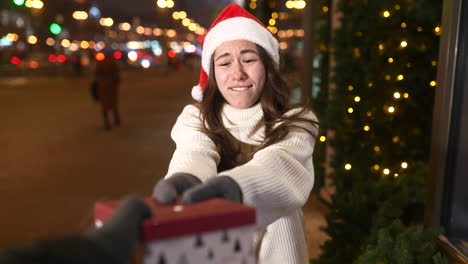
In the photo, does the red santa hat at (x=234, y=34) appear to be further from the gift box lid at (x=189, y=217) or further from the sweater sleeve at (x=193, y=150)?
the gift box lid at (x=189, y=217)

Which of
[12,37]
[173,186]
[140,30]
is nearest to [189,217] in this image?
[173,186]

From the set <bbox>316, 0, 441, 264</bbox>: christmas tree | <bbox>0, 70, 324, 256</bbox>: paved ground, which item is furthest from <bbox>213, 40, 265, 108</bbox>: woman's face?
<bbox>0, 70, 324, 256</bbox>: paved ground

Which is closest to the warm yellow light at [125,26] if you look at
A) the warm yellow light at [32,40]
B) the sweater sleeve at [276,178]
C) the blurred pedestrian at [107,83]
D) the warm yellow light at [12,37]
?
the warm yellow light at [32,40]

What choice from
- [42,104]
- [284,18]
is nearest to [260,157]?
[284,18]

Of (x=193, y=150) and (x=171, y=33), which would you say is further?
(x=171, y=33)

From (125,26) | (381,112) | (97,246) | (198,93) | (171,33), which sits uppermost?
(171,33)

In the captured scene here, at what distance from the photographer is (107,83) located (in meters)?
13.0

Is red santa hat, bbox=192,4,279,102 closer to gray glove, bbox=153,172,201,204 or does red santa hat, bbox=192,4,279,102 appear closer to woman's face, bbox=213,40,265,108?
woman's face, bbox=213,40,265,108

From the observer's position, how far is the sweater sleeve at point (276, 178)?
171cm

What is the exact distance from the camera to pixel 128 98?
65.0ft

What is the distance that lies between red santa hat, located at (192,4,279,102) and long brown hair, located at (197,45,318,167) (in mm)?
36

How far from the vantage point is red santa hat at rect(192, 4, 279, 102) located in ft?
7.91

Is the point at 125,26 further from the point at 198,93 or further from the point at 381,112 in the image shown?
the point at 198,93

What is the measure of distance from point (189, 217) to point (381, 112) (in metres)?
3.48
